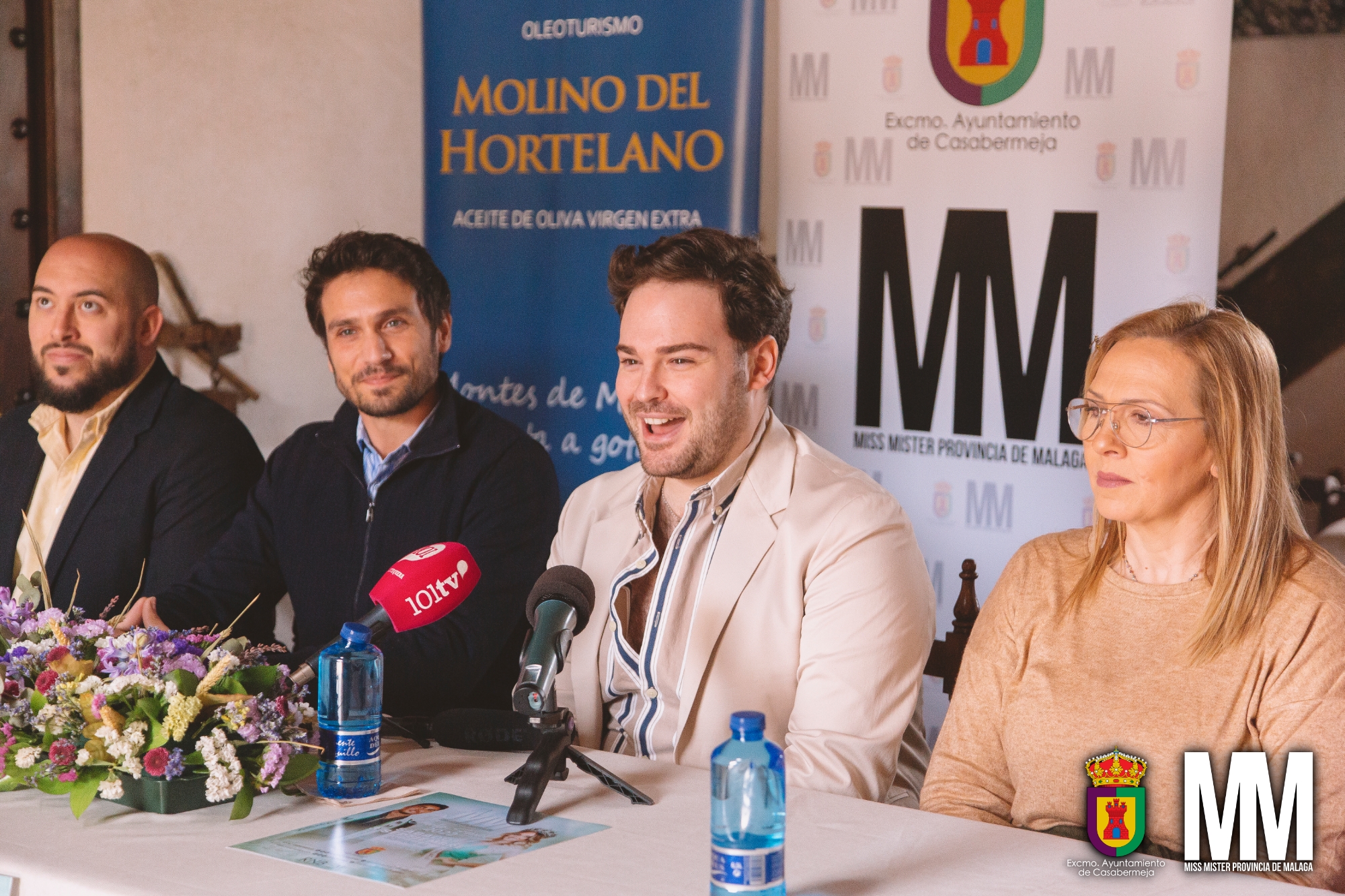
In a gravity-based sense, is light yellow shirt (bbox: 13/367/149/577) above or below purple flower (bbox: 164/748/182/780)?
above

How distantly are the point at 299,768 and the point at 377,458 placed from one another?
4.40ft

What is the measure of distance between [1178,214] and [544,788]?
217 centimetres

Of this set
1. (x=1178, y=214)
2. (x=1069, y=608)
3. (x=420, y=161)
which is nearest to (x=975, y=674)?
(x=1069, y=608)

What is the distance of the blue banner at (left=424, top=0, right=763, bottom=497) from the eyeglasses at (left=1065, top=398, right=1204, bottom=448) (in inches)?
68.8

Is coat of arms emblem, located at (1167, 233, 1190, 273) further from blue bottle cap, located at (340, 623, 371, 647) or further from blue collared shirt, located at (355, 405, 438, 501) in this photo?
blue bottle cap, located at (340, 623, 371, 647)

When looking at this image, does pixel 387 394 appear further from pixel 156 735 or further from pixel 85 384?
pixel 156 735

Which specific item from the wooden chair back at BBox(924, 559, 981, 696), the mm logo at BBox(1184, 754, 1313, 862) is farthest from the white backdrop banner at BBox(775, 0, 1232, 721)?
the mm logo at BBox(1184, 754, 1313, 862)

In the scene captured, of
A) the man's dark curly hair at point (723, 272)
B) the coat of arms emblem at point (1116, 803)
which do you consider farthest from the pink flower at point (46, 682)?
the coat of arms emblem at point (1116, 803)

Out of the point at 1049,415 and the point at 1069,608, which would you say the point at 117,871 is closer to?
the point at 1069,608

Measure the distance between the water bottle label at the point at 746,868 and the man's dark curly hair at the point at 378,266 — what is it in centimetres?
203

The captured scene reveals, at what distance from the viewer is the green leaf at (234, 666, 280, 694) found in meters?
1.93

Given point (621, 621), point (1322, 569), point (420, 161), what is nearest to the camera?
point (1322, 569)

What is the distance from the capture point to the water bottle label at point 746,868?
1.43 metres

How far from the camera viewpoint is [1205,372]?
205cm
